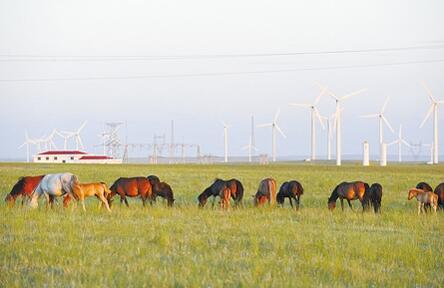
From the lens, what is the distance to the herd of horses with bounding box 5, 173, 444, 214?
2311 centimetres

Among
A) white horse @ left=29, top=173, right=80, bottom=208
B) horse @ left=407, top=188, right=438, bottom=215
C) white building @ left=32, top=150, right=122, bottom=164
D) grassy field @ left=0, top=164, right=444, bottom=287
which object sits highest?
white building @ left=32, top=150, right=122, bottom=164

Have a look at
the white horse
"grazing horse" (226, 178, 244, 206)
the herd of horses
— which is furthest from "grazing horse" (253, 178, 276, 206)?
the white horse

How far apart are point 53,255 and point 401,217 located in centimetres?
1173

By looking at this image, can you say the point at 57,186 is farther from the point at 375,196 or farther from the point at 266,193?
the point at 375,196

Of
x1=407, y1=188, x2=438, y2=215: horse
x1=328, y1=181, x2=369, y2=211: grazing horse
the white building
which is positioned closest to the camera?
x1=407, y1=188, x2=438, y2=215: horse

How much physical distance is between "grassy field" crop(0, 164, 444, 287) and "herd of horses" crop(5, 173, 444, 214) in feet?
4.70

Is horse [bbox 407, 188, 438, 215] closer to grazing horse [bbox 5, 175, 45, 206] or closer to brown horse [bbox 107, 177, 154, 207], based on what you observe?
brown horse [bbox 107, 177, 154, 207]

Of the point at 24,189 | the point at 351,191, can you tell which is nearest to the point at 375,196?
the point at 351,191

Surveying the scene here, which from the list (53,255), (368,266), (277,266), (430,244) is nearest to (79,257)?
(53,255)

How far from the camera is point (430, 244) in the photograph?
1523 cm

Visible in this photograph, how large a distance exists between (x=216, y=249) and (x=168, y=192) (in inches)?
469

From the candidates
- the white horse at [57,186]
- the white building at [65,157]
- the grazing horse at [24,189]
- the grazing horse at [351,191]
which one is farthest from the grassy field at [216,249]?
the white building at [65,157]

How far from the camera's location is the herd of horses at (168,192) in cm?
2311

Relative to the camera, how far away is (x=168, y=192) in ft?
84.6
